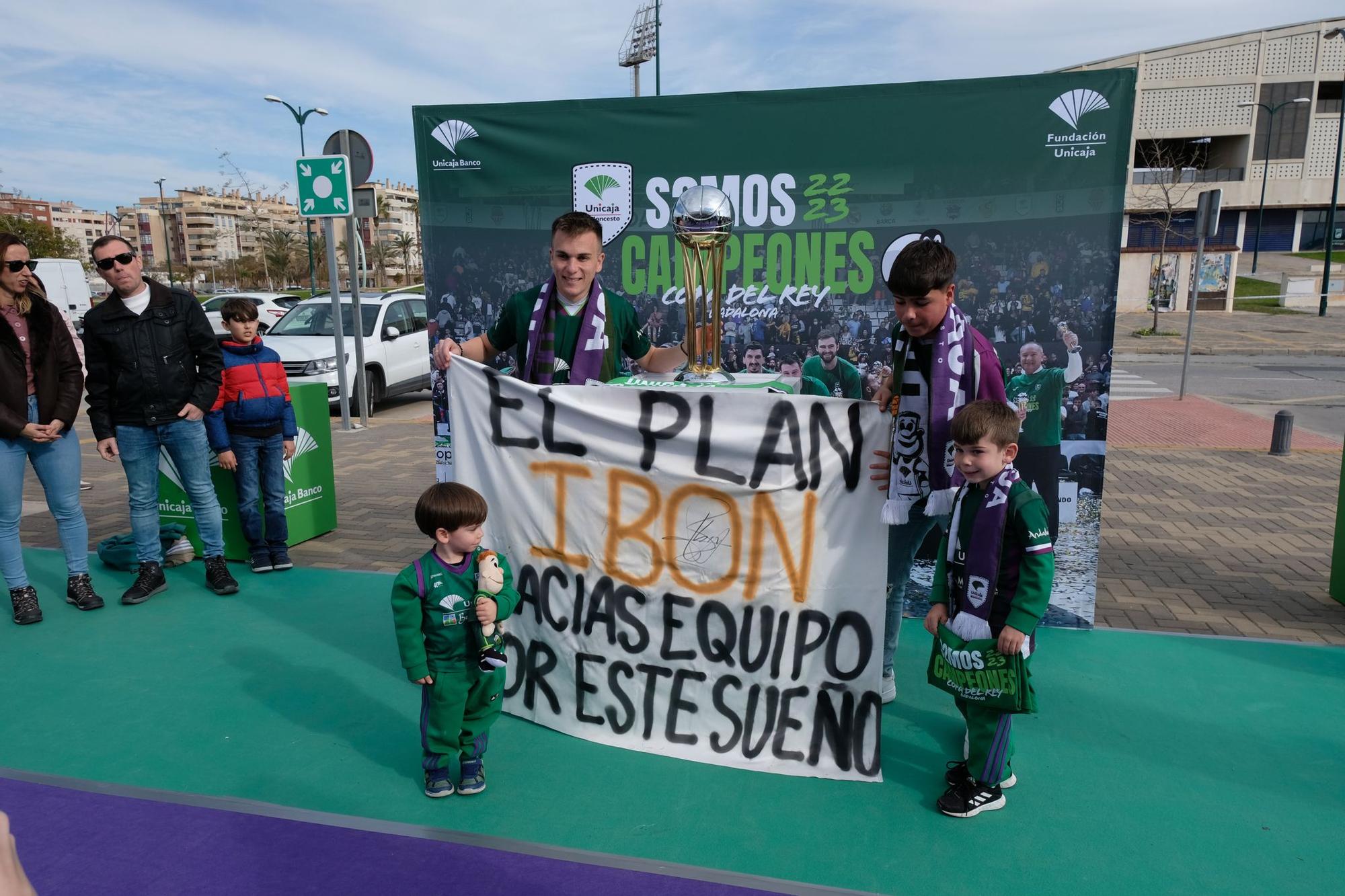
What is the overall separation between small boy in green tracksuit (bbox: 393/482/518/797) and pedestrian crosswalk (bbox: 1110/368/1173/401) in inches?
509

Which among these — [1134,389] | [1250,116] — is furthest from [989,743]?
[1250,116]

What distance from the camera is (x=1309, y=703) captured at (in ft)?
12.2

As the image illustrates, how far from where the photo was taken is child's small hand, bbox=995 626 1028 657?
9.07 ft

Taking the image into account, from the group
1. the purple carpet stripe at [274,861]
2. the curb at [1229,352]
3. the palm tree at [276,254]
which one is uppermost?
the palm tree at [276,254]

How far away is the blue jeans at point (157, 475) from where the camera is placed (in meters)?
4.88

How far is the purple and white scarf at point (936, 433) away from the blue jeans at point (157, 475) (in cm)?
397

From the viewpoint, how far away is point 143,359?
474cm

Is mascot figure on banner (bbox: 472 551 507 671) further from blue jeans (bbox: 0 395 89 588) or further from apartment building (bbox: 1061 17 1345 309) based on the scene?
apartment building (bbox: 1061 17 1345 309)

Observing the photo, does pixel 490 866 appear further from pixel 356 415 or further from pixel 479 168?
pixel 356 415

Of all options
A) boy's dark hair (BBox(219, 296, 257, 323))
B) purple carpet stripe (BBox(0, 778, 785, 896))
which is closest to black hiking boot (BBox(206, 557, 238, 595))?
boy's dark hair (BBox(219, 296, 257, 323))

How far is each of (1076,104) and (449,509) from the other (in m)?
3.49

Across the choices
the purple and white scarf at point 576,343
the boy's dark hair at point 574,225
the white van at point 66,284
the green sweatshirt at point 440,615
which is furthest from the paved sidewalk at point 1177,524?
the white van at point 66,284

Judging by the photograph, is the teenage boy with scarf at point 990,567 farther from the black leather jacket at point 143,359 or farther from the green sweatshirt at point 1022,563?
the black leather jacket at point 143,359

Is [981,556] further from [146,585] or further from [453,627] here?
[146,585]
